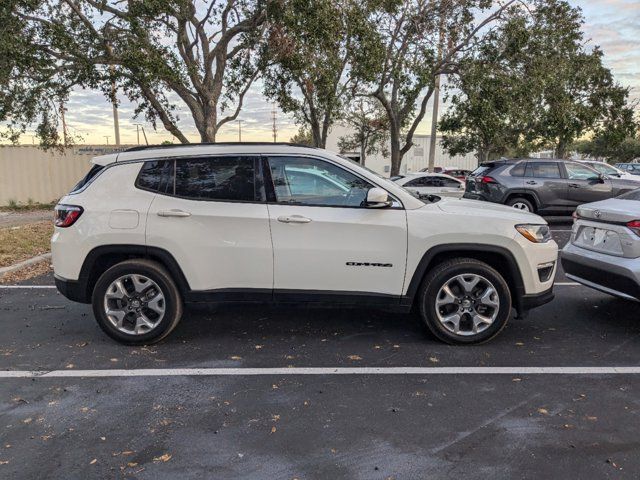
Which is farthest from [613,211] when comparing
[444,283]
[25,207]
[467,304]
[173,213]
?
[25,207]

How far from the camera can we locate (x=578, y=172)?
12883mm

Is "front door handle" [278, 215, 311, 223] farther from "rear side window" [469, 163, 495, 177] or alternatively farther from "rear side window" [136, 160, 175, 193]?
"rear side window" [469, 163, 495, 177]

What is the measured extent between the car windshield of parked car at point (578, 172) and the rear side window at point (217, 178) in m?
10.8

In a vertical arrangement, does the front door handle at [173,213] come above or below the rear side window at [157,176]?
below

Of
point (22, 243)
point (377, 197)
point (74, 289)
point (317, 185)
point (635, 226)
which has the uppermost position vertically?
point (317, 185)

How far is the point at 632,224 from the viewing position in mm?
4863

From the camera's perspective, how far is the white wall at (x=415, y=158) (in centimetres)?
4759

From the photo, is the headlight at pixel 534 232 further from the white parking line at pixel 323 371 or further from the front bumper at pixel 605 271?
the white parking line at pixel 323 371

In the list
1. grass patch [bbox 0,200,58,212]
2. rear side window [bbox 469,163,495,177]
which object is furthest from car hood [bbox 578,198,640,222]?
grass patch [bbox 0,200,58,212]

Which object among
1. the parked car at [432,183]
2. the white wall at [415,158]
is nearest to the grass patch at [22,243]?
the parked car at [432,183]

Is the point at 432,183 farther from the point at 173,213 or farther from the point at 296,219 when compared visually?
the point at 173,213

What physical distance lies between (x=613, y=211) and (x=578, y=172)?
868cm

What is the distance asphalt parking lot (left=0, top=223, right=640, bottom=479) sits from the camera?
114 inches

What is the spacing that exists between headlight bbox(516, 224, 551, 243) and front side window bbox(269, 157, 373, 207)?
1435 millimetres
